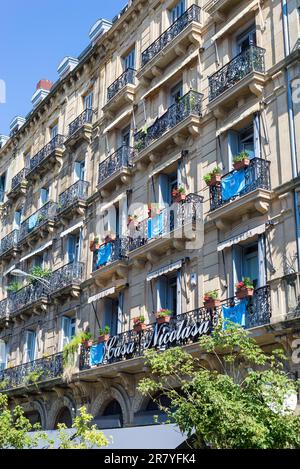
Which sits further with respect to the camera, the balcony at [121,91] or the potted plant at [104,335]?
the balcony at [121,91]

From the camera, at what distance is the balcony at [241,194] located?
1561cm

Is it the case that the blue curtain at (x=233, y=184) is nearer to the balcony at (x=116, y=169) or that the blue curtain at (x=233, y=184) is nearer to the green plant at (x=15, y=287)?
the balcony at (x=116, y=169)

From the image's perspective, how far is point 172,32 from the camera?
2122 centimetres

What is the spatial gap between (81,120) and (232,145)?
1074 centimetres

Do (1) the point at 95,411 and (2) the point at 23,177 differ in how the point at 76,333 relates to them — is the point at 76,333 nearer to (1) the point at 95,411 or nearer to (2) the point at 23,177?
(1) the point at 95,411

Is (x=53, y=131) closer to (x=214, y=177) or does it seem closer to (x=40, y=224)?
(x=40, y=224)

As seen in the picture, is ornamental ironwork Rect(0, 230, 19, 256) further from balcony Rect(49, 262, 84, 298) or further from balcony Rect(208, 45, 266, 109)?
balcony Rect(208, 45, 266, 109)

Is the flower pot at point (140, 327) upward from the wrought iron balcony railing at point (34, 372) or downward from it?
upward

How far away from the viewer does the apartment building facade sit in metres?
15.9

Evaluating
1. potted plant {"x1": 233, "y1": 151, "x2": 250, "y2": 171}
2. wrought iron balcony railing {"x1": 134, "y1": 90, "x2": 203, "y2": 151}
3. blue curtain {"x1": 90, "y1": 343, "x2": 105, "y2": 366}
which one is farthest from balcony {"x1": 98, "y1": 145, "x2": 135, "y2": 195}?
potted plant {"x1": 233, "y1": 151, "x2": 250, "y2": 171}

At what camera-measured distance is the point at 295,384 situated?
424 inches

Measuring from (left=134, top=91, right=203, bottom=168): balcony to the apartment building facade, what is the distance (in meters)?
0.06

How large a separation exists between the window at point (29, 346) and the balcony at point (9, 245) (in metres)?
4.91

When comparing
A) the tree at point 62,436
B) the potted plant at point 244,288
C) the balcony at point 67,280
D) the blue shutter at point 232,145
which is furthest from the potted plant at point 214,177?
the balcony at point 67,280
